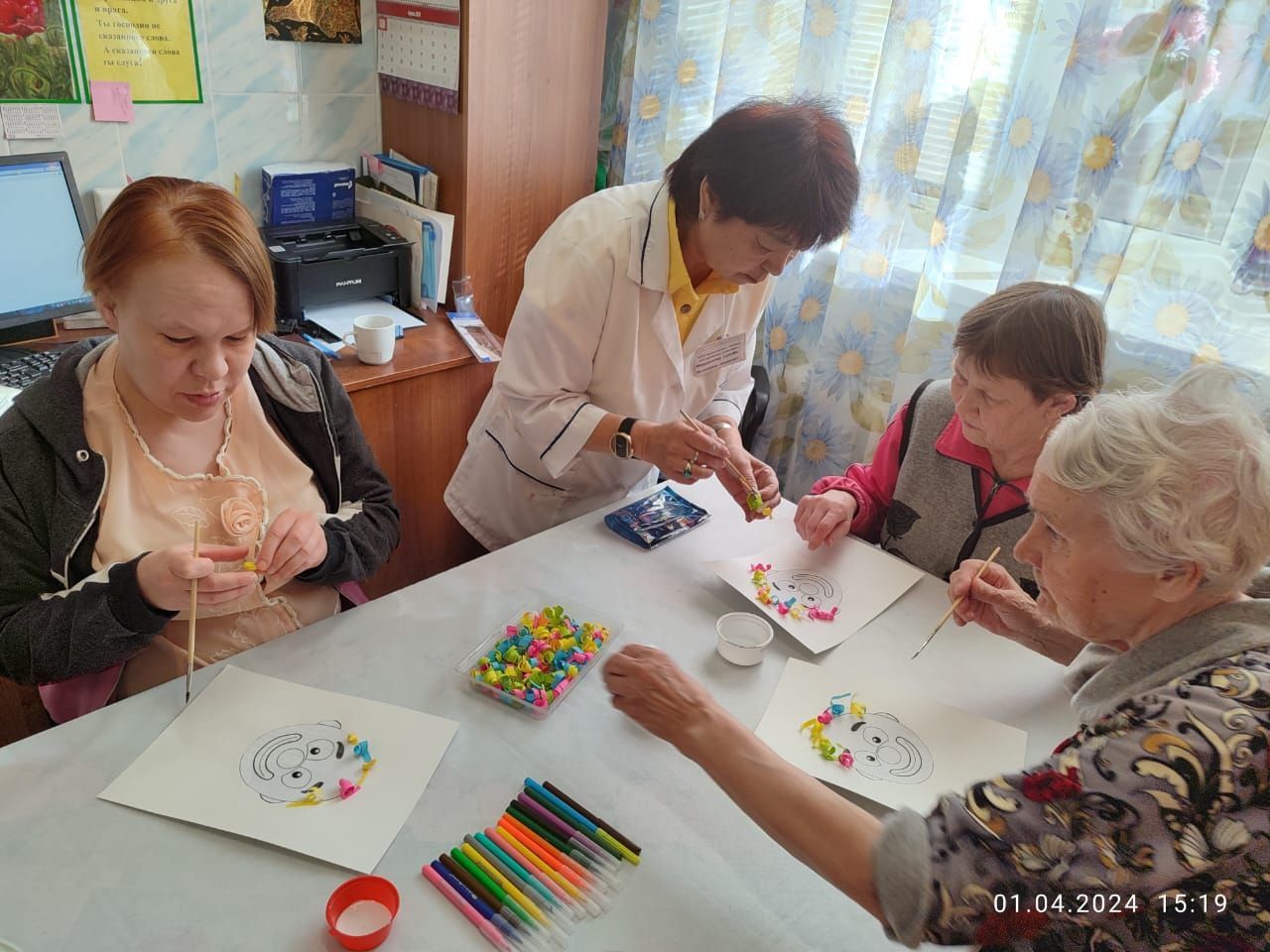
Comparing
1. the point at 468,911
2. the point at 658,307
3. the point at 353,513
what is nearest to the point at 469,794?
the point at 468,911

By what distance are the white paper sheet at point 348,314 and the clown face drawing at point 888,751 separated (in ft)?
5.80

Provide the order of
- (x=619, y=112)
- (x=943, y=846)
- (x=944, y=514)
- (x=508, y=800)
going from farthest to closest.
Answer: (x=619, y=112)
(x=944, y=514)
(x=508, y=800)
(x=943, y=846)

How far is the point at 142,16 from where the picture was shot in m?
2.18

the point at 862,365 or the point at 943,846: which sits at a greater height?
the point at 943,846

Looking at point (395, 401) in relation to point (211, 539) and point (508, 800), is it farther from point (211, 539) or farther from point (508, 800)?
point (508, 800)

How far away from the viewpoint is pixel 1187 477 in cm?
84

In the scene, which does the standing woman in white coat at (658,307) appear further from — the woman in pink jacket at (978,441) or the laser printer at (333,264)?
the laser printer at (333,264)

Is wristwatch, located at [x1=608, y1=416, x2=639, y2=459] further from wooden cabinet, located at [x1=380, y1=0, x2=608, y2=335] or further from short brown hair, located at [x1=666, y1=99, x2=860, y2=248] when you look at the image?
wooden cabinet, located at [x1=380, y1=0, x2=608, y2=335]

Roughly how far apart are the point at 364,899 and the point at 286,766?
23cm

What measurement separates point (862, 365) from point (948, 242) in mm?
402

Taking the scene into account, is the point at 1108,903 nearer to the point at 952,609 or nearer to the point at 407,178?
A: the point at 952,609

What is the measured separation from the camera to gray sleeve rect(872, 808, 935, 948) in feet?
2.54

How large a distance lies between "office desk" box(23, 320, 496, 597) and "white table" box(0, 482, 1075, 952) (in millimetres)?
1027

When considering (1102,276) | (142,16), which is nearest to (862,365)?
(1102,276)
